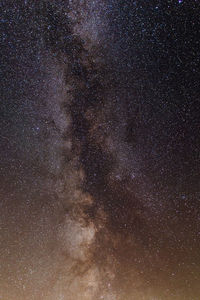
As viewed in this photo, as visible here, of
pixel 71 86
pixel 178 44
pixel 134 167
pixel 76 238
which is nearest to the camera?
pixel 178 44

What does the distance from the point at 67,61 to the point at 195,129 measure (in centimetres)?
193

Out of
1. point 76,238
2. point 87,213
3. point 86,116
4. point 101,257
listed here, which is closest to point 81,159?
point 86,116

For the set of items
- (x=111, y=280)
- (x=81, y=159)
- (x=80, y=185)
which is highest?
(x=81, y=159)

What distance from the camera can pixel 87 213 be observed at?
10.3 ft

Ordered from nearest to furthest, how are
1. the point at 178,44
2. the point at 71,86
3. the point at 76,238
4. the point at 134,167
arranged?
the point at 178,44
the point at 71,86
the point at 134,167
the point at 76,238

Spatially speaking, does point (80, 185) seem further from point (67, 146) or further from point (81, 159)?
point (67, 146)

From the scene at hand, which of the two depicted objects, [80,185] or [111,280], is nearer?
[80,185]

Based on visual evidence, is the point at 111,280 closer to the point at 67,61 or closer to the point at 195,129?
the point at 195,129

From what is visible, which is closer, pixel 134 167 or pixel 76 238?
pixel 134 167

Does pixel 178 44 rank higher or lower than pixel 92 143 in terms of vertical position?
higher

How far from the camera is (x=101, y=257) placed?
125 inches

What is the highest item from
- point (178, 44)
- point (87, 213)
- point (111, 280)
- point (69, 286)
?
point (178, 44)

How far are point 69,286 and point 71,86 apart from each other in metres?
3.12

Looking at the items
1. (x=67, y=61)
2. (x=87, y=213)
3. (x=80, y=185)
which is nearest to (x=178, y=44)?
(x=67, y=61)
